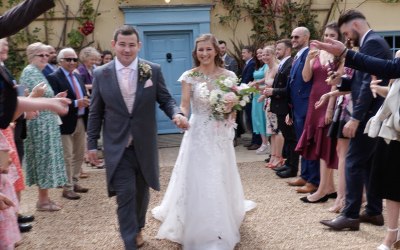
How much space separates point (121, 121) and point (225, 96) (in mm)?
1081

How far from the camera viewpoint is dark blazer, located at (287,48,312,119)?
22.4ft

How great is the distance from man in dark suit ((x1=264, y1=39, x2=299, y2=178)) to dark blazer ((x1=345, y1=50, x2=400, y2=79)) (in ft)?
11.2

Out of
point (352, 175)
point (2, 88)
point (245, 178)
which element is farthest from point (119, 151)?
point (245, 178)

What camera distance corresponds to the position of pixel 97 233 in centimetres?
553

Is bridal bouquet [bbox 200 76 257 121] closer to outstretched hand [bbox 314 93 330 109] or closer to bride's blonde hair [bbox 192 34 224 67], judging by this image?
bride's blonde hair [bbox 192 34 224 67]

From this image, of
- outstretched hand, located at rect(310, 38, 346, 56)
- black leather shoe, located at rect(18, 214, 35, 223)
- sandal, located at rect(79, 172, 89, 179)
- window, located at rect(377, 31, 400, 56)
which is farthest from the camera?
window, located at rect(377, 31, 400, 56)

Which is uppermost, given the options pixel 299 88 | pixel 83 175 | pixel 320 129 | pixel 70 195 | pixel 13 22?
pixel 13 22

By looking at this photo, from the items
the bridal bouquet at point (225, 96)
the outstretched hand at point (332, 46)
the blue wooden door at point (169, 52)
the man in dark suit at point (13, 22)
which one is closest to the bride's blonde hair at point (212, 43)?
the bridal bouquet at point (225, 96)

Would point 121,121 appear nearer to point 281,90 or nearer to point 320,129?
point 320,129

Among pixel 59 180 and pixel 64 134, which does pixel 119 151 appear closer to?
pixel 59 180

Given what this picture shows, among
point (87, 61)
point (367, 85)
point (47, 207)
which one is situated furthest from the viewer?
point (87, 61)

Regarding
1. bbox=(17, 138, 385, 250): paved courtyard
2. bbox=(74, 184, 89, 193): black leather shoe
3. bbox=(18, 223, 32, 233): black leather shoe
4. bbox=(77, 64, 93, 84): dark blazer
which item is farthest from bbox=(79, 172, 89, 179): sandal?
bbox=(18, 223, 32, 233): black leather shoe

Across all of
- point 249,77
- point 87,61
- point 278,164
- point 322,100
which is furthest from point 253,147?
point 322,100

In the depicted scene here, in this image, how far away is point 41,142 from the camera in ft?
20.5
